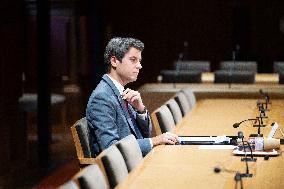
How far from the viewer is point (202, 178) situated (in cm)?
353

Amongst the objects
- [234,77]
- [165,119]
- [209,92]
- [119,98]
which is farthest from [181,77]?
[119,98]

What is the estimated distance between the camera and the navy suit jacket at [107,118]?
167 inches

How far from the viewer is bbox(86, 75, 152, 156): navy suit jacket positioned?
167 inches

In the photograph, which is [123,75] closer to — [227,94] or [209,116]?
[209,116]

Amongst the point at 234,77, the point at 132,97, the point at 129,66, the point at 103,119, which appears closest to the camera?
the point at 103,119

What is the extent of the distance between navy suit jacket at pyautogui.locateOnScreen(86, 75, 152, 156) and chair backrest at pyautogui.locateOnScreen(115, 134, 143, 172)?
0.64 ft

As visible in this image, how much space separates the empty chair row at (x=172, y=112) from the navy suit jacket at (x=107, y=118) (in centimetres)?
82

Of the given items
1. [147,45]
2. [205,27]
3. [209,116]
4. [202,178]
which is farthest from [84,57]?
[202,178]

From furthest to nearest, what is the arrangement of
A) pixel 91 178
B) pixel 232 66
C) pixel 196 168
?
1. pixel 232 66
2. pixel 196 168
3. pixel 91 178

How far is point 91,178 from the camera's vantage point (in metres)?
3.02

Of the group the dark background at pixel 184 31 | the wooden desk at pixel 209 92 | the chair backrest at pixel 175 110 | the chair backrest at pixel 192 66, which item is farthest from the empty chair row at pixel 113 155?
the dark background at pixel 184 31

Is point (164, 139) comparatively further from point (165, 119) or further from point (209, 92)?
point (209, 92)

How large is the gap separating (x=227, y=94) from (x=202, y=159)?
16.4 feet

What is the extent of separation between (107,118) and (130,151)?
420 millimetres
